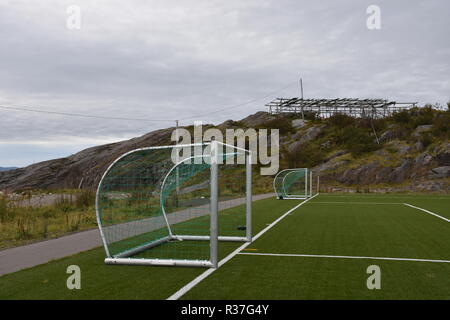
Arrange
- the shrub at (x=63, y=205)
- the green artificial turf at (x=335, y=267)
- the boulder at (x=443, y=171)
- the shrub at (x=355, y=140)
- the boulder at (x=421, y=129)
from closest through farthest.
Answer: the green artificial turf at (x=335, y=267) → the shrub at (x=63, y=205) → the boulder at (x=443, y=171) → the shrub at (x=355, y=140) → the boulder at (x=421, y=129)

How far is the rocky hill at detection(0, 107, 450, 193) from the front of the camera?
39.2 meters

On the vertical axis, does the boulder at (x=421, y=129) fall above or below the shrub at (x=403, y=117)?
below

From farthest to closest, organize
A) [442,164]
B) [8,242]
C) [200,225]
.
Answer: [442,164]
[200,225]
[8,242]

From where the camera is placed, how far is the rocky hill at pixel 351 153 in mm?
39188

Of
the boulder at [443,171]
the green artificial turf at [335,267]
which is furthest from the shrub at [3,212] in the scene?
the boulder at [443,171]

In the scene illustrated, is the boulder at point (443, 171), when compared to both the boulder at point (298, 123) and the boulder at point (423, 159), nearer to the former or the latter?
the boulder at point (423, 159)

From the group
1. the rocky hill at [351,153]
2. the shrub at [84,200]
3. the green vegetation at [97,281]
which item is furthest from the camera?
the rocky hill at [351,153]

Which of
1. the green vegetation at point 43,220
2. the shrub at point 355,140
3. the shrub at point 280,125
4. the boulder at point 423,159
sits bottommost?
the green vegetation at point 43,220

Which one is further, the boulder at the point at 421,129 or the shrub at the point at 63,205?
the boulder at the point at 421,129

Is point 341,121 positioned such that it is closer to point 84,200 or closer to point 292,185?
point 292,185
